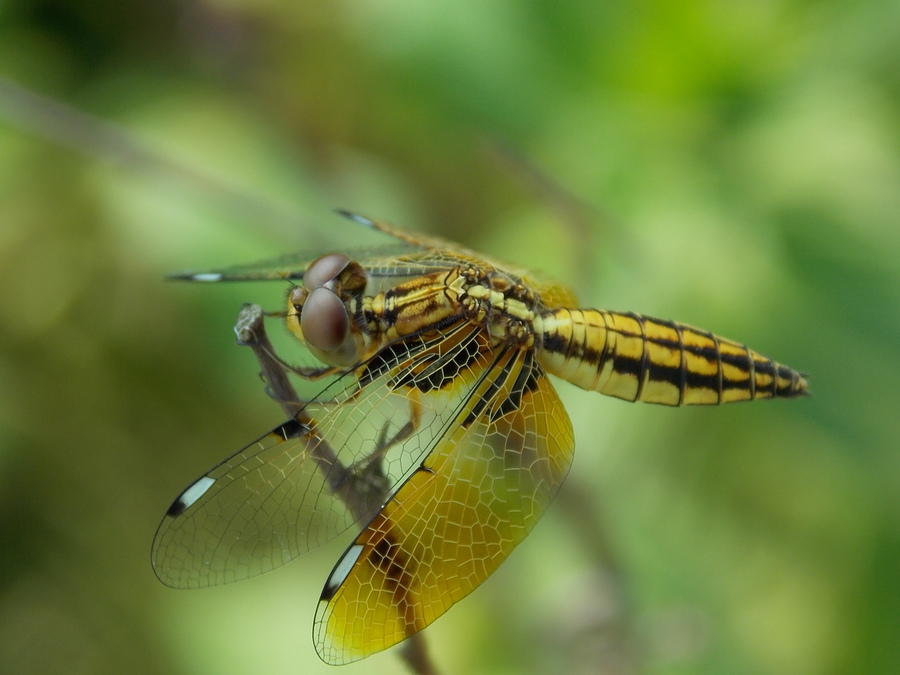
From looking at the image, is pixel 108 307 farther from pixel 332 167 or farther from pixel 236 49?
pixel 236 49

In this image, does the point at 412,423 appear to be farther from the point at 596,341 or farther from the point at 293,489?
the point at 596,341

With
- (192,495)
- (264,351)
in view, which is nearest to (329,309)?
(264,351)

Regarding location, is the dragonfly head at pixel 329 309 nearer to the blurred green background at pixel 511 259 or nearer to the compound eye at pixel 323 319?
the compound eye at pixel 323 319

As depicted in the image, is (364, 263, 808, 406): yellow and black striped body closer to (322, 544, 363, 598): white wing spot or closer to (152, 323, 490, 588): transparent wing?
(152, 323, 490, 588): transparent wing

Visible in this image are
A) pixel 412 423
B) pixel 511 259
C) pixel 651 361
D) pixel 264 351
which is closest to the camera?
pixel 264 351

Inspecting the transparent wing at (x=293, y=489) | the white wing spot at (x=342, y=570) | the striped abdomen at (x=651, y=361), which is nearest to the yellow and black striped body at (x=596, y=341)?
the striped abdomen at (x=651, y=361)

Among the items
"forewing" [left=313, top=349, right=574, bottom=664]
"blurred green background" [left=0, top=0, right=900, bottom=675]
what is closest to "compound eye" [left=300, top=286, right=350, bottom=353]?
"forewing" [left=313, top=349, right=574, bottom=664]
